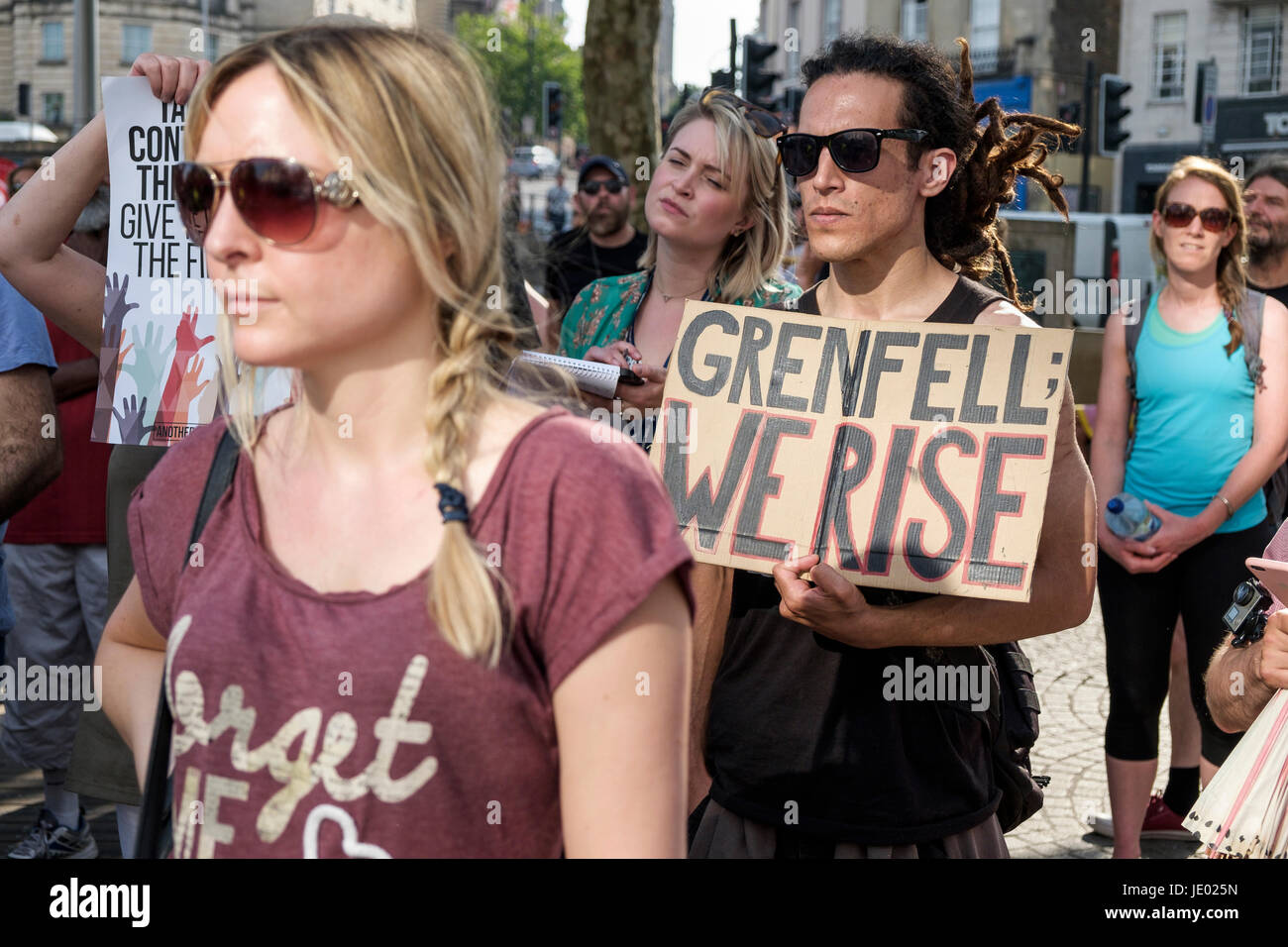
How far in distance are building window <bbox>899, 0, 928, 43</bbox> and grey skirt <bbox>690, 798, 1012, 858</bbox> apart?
38.7 m

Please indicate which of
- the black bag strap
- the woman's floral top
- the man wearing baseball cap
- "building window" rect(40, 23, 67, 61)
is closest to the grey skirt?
the black bag strap

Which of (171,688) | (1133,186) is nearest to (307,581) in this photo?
(171,688)

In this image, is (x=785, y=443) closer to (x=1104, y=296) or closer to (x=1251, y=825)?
(x=1251, y=825)

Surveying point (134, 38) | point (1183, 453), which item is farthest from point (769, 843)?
point (134, 38)

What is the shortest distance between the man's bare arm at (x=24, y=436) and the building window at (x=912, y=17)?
3762cm

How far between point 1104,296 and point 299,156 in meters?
18.5

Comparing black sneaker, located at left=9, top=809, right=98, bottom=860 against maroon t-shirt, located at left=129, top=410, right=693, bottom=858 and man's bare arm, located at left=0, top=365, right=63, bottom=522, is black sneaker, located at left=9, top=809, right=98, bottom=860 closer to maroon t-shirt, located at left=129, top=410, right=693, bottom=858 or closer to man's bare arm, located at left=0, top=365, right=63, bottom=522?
man's bare arm, located at left=0, top=365, right=63, bottom=522

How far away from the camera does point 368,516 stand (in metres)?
1.70

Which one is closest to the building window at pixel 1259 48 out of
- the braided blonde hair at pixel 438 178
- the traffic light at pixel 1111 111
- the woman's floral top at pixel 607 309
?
the traffic light at pixel 1111 111

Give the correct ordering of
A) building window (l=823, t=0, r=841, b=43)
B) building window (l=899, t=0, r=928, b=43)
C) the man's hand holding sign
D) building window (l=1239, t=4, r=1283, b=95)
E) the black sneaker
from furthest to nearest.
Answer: building window (l=823, t=0, r=841, b=43)
building window (l=899, t=0, r=928, b=43)
building window (l=1239, t=4, r=1283, b=95)
the black sneaker
the man's hand holding sign

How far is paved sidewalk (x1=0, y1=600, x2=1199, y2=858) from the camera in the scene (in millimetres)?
5078

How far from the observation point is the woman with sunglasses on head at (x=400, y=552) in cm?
156

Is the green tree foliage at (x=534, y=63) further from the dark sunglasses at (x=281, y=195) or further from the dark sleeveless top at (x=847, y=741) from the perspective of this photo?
the dark sunglasses at (x=281, y=195)

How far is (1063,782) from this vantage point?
19.0 ft
